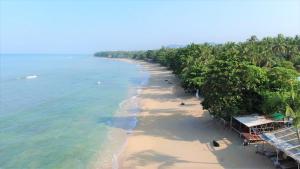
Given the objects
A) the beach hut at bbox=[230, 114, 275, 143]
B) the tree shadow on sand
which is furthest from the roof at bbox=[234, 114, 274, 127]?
the tree shadow on sand

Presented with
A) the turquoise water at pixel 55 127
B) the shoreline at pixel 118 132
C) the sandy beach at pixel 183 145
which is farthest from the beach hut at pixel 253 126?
the turquoise water at pixel 55 127

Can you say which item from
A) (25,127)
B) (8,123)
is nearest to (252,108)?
(25,127)

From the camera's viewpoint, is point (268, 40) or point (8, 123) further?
point (268, 40)

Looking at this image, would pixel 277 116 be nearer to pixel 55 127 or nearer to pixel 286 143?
pixel 286 143

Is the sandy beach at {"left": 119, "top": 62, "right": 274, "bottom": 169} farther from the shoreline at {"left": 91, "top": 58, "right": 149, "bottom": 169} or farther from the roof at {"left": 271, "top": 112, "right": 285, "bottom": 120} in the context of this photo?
the roof at {"left": 271, "top": 112, "right": 285, "bottom": 120}

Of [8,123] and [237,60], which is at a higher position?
[237,60]

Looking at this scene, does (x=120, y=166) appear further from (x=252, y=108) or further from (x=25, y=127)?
(x=25, y=127)

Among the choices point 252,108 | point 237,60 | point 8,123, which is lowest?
point 8,123

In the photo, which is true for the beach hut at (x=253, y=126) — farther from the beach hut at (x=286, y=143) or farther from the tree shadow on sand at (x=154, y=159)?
the tree shadow on sand at (x=154, y=159)
